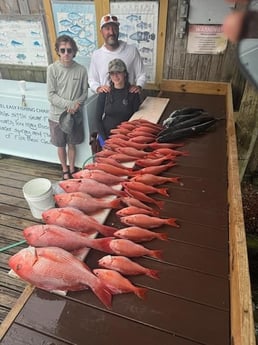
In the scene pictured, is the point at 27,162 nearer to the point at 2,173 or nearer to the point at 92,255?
the point at 2,173

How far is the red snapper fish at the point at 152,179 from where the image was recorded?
2.01 metres

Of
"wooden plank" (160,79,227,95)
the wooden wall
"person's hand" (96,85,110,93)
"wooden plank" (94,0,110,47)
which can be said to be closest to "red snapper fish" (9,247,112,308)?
"person's hand" (96,85,110,93)

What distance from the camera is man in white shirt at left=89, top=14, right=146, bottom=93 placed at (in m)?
3.20

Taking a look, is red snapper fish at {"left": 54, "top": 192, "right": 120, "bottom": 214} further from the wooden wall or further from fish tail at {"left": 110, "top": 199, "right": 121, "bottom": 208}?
the wooden wall

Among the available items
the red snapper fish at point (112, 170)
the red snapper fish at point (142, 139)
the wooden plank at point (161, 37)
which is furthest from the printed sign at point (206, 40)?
the red snapper fish at point (112, 170)

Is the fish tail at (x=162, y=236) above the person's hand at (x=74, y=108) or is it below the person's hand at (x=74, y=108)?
above

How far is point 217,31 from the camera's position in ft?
11.9

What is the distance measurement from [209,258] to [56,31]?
14.0 feet

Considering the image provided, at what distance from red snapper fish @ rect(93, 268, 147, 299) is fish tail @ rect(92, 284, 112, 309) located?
1.0 inches

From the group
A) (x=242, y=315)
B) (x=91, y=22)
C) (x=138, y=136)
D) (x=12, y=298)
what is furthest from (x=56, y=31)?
(x=242, y=315)

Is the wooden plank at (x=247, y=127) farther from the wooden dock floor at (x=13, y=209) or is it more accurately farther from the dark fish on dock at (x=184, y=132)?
the wooden dock floor at (x=13, y=209)

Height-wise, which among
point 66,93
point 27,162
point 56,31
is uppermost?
point 56,31

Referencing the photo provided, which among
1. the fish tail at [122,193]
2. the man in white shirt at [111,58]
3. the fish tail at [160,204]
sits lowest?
the fish tail at [160,204]

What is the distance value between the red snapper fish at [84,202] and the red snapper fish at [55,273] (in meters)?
0.43
